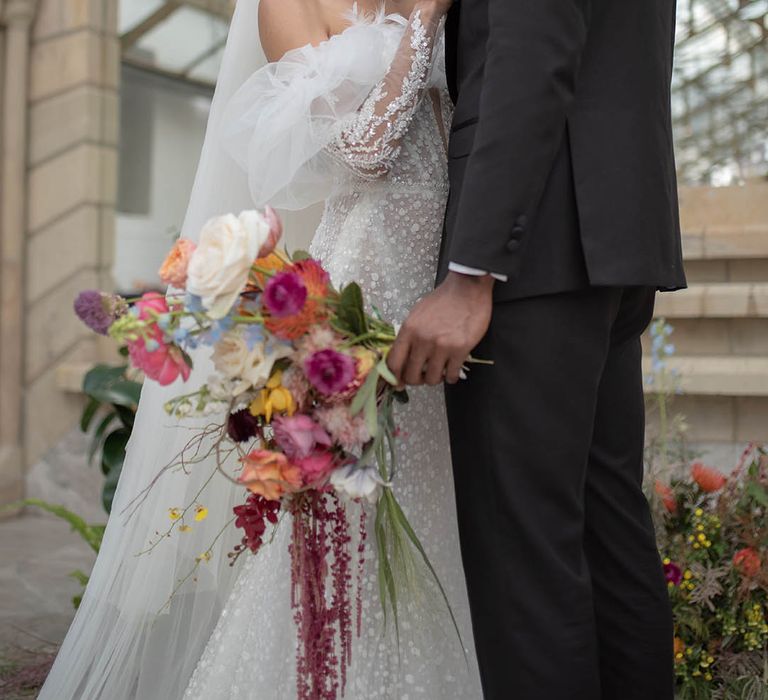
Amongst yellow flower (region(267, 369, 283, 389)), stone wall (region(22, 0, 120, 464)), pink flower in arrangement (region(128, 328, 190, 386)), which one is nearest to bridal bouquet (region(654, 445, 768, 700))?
yellow flower (region(267, 369, 283, 389))

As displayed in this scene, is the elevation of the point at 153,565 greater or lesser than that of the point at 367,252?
lesser

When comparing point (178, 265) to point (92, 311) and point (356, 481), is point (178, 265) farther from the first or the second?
point (92, 311)

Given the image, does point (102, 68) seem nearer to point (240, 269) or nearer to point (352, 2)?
point (352, 2)

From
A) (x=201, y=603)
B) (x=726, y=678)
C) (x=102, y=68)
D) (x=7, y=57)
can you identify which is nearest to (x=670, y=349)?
(x=726, y=678)

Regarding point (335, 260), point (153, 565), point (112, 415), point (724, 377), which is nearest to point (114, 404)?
point (112, 415)

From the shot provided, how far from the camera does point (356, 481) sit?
128 centimetres

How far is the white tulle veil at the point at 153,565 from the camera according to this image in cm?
193

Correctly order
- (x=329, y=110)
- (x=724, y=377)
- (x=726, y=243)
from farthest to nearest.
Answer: (x=726, y=243) < (x=724, y=377) < (x=329, y=110)

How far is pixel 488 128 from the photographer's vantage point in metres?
1.28

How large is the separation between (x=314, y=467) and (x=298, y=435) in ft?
0.17

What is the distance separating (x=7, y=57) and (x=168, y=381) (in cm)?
390

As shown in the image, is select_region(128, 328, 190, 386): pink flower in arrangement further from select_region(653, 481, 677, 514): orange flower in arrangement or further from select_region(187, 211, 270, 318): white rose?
A: select_region(653, 481, 677, 514): orange flower in arrangement

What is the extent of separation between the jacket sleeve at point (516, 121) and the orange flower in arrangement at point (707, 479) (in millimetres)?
1244

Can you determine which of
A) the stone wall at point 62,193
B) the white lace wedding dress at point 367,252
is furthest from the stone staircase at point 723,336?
the stone wall at point 62,193
